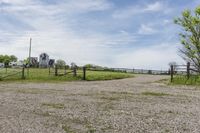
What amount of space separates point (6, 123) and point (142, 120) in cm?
391

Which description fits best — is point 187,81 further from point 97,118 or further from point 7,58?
point 7,58

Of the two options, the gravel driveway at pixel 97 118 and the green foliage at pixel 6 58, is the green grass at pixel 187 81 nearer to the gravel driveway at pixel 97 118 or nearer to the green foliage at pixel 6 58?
the gravel driveway at pixel 97 118

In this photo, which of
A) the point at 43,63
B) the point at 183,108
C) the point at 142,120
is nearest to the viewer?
the point at 142,120

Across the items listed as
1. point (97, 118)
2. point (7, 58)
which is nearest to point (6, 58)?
point (7, 58)

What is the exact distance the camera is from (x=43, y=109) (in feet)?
35.1

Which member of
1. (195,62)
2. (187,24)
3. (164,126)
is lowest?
A: (164,126)

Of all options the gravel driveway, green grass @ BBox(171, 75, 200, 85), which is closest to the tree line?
green grass @ BBox(171, 75, 200, 85)

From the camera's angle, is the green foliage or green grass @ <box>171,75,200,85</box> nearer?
green grass @ <box>171,75,200,85</box>

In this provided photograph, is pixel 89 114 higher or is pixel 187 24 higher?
pixel 187 24

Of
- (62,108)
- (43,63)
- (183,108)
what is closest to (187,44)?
(183,108)

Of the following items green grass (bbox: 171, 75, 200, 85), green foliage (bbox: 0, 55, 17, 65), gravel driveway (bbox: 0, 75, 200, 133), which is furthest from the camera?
green foliage (bbox: 0, 55, 17, 65)

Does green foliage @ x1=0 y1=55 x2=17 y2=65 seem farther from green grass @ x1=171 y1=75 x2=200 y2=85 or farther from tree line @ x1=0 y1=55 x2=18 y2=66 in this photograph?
green grass @ x1=171 y1=75 x2=200 y2=85

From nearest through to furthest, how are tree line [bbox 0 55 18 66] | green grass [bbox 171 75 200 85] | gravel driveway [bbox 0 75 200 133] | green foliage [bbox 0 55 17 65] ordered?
gravel driveway [bbox 0 75 200 133] < green grass [bbox 171 75 200 85] < green foliage [bbox 0 55 17 65] < tree line [bbox 0 55 18 66]

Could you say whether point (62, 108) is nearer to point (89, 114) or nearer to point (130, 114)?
point (89, 114)
